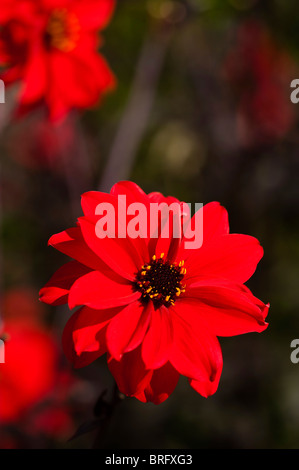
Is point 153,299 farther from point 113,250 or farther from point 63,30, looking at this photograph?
point 63,30

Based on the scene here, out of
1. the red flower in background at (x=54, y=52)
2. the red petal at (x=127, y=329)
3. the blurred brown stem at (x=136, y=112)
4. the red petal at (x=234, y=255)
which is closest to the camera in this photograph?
the red petal at (x=127, y=329)

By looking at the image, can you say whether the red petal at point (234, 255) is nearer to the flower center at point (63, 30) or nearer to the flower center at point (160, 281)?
the flower center at point (160, 281)

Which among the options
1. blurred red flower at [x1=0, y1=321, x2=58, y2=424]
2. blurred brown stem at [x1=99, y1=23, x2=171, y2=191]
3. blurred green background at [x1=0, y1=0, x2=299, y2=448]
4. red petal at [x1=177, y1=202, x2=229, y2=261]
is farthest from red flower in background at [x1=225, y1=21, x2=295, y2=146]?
red petal at [x1=177, y1=202, x2=229, y2=261]

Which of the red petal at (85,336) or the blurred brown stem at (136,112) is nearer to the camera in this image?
the red petal at (85,336)

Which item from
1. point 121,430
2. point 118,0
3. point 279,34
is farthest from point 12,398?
point 279,34

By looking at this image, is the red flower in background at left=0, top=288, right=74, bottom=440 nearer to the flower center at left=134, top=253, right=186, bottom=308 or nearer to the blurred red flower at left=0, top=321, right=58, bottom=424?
the blurred red flower at left=0, top=321, right=58, bottom=424

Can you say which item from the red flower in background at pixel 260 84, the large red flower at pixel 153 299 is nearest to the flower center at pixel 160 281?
the large red flower at pixel 153 299

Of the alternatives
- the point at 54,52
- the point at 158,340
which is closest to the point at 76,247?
the point at 158,340
